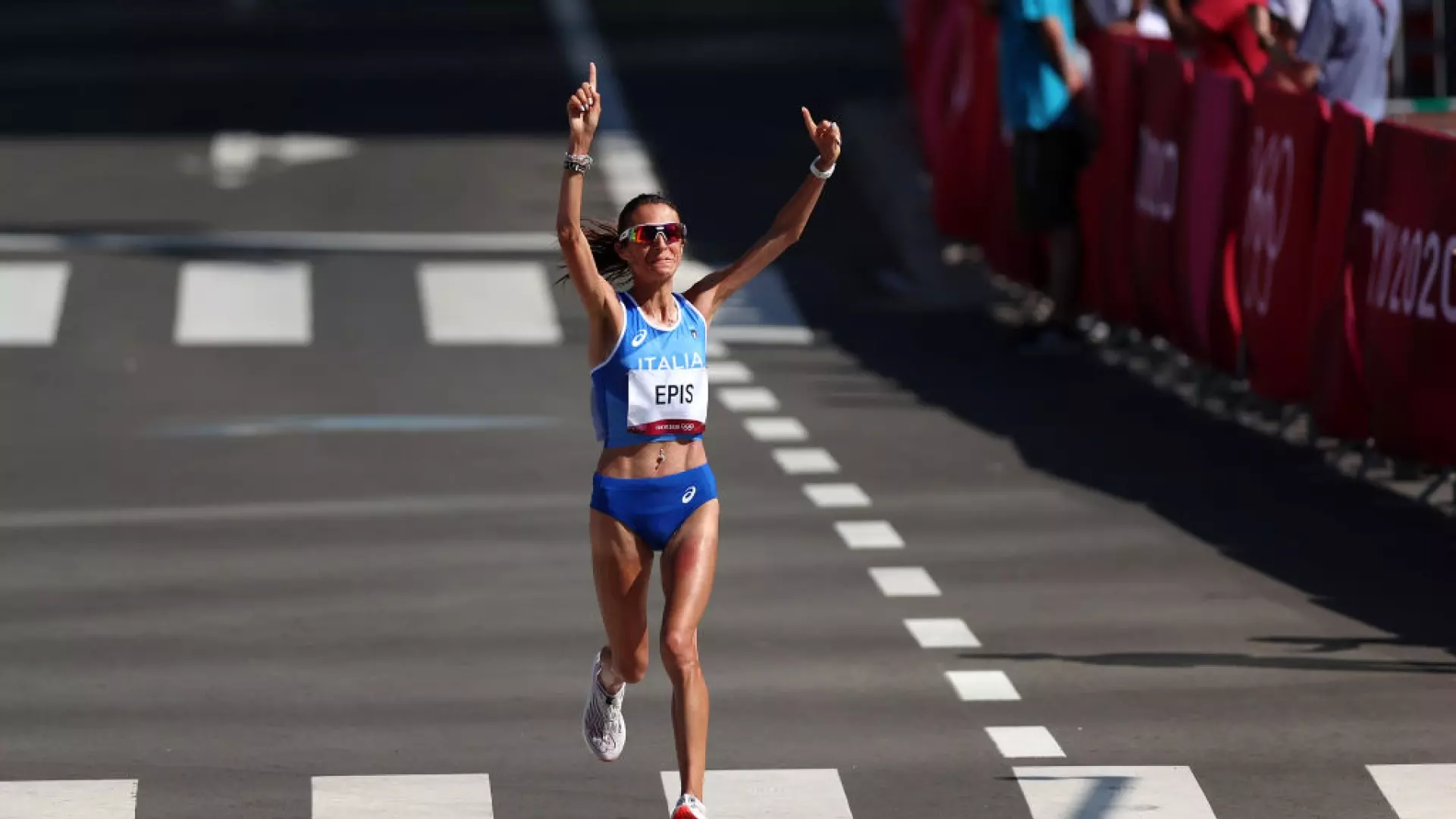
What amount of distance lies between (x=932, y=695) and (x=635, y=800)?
1.79 metres

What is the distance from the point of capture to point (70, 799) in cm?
1058

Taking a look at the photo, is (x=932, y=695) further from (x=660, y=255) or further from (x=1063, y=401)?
(x=1063, y=401)

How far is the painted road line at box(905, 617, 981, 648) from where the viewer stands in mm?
13008

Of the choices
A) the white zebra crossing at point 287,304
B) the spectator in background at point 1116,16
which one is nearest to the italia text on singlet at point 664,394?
the white zebra crossing at point 287,304

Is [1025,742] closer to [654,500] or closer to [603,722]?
[603,722]

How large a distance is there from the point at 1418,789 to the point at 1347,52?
8.20 metres

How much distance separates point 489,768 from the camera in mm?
11023

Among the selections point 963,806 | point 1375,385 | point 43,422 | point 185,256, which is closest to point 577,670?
point 963,806

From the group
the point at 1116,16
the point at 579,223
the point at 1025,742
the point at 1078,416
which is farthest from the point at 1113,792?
the point at 1116,16

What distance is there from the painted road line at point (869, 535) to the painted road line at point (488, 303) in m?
6.14

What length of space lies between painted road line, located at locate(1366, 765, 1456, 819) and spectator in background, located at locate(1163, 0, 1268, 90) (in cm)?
964

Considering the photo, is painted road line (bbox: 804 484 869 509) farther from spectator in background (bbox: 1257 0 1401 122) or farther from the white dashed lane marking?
spectator in background (bbox: 1257 0 1401 122)

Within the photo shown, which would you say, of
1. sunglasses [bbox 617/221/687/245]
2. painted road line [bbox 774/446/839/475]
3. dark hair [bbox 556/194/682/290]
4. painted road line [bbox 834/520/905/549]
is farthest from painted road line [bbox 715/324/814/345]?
sunglasses [bbox 617/221/687/245]

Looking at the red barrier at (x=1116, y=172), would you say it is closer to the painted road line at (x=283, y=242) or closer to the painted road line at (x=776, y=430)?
the painted road line at (x=776, y=430)
